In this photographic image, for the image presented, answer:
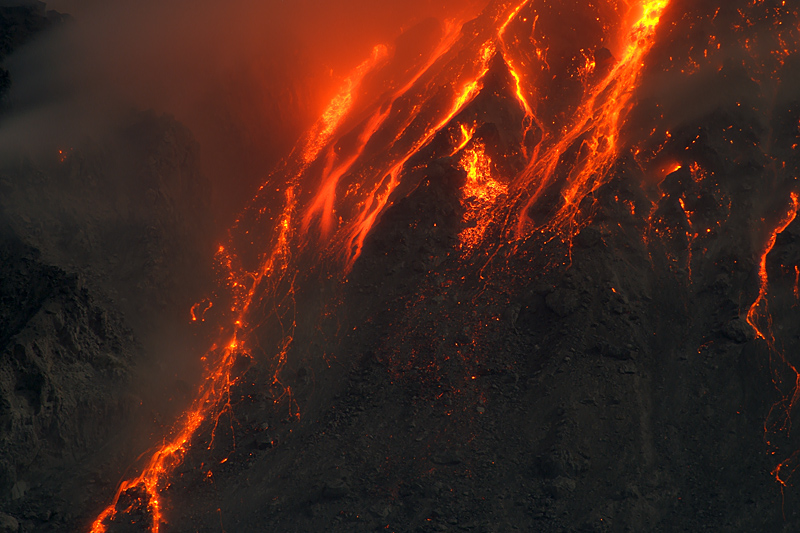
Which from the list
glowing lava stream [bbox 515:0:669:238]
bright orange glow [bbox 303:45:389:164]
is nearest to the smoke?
bright orange glow [bbox 303:45:389:164]

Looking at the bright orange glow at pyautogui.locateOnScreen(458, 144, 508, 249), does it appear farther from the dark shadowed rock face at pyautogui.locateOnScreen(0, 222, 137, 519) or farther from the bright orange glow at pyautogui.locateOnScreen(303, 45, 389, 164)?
the dark shadowed rock face at pyautogui.locateOnScreen(0, 222, 137, 519)

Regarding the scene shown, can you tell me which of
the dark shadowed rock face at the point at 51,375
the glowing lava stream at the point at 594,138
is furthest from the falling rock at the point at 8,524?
the glowing lava stream at the point at 594,138

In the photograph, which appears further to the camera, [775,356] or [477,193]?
[477,193]

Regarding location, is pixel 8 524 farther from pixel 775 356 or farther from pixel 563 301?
pixel 775 356

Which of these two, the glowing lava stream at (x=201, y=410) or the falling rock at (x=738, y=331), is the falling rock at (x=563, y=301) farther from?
the glowing lava stream at (x=201, y=410)

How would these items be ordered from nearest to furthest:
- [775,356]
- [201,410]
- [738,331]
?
[775,356] < [738,331] < [201,410]

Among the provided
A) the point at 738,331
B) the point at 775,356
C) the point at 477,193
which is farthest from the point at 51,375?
the point at 775,356

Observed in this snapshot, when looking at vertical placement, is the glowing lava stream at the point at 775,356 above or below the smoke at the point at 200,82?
below

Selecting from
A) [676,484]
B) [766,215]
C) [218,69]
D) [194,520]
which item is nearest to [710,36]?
[766,215]
